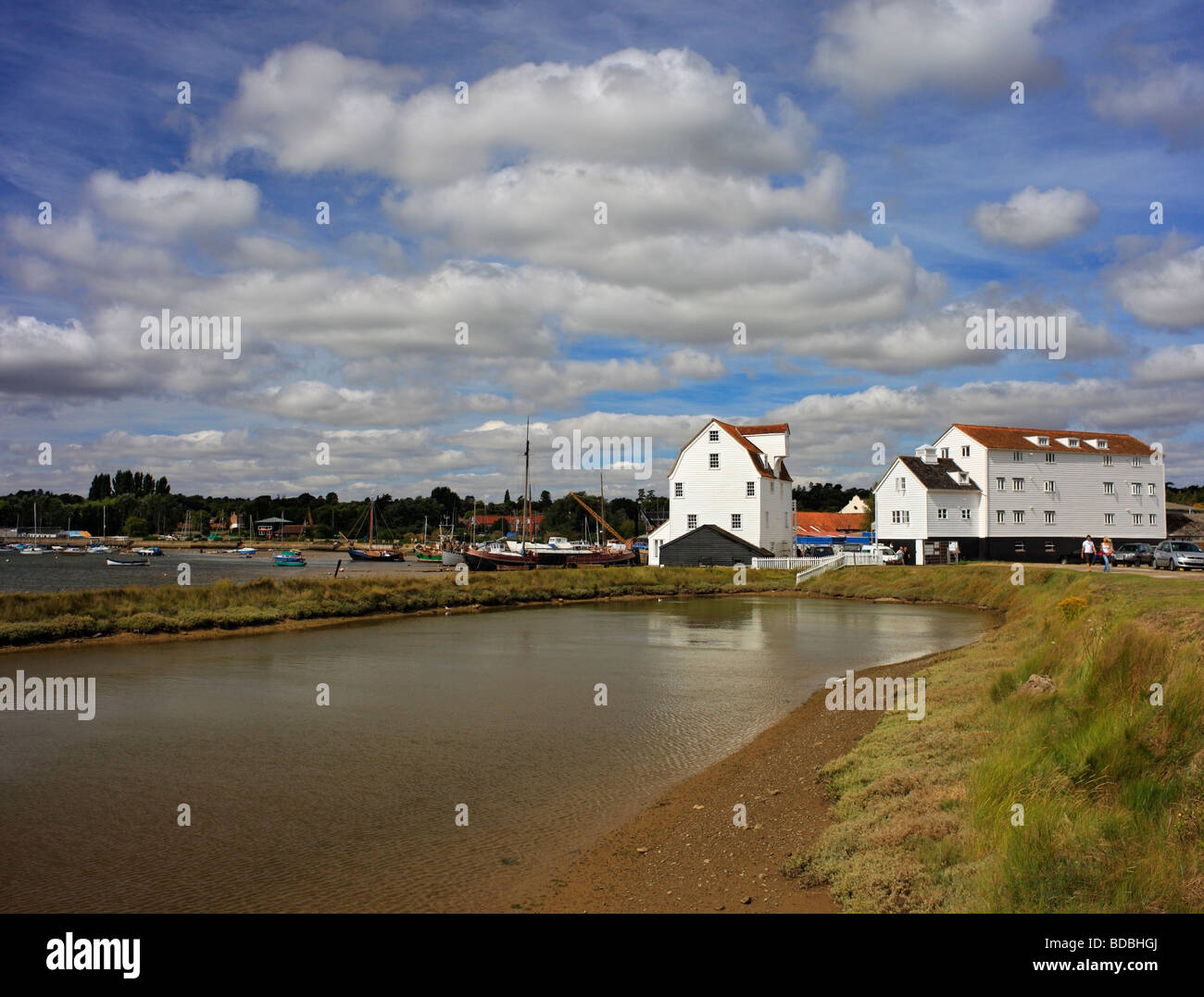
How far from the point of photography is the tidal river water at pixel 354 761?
8.30 meters

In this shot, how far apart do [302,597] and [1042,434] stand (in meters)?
53.8

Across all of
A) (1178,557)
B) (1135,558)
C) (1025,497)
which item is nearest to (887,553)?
(1025,497)

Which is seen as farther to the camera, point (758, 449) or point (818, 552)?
point (818, 552)

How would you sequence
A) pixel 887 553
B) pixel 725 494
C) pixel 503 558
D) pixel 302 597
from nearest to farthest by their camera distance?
pixel 302 597, pixel 887 553, pixel 725 494, pixel 503 558

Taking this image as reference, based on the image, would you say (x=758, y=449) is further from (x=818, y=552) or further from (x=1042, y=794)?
(x=1042, y=794)

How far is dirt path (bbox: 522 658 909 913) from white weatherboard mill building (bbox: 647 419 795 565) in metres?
51.1

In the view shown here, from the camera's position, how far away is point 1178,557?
124 feet

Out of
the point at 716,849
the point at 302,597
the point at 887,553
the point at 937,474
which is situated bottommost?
the point at 716,849

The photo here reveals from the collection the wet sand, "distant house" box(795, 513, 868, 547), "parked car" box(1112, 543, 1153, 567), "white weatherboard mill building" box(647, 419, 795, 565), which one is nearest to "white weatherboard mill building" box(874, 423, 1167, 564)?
"white weatherboard mill building" box(647, 419, 795, 565)

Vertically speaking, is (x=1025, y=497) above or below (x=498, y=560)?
above

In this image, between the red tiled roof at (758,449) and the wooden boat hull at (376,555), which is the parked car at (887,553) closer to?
the red tiled roof at (758,449)

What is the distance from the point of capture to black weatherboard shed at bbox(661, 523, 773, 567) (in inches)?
2456

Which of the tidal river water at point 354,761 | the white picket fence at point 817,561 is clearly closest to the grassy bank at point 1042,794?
the tidal river water at point 354,761
